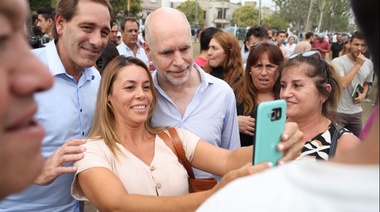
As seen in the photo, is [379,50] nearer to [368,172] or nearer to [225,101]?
[368,172]

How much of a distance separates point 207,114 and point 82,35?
38.3 inches

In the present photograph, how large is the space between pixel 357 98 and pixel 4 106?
5.05 meters

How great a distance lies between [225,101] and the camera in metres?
2.68

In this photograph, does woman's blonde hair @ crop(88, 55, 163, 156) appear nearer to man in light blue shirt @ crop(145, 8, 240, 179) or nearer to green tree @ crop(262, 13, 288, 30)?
man in light blue shirt @ crop(145, 8, 240, 179)

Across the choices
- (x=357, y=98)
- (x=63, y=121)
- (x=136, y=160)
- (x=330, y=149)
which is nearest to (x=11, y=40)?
(x=136, y=160)

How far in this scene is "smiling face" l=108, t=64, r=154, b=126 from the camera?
224 centimetres

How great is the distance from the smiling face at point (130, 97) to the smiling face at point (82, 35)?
308 mm

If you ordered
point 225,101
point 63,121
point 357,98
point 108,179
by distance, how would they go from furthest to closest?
point 357,98
point 225,101
point 63,121
point 108,179

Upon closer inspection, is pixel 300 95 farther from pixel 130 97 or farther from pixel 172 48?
pixel 130 97

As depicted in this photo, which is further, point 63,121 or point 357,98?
point 357,98

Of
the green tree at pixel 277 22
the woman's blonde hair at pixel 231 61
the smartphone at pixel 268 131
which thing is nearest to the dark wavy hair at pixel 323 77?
the smartphone at pixel 268 131

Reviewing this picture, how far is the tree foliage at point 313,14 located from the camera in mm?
48562

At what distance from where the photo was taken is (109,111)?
229 centimetres

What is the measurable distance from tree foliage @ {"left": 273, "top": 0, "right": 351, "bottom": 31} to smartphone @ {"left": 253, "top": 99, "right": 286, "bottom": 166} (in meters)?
48.3
